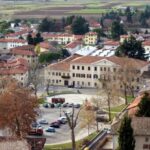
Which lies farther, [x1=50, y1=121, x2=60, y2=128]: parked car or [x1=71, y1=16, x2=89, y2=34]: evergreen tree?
[x1=71, y1=16, x2=89, y2=34]: evergreen tree

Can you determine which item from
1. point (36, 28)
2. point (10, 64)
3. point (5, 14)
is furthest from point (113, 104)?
point (5, 14)

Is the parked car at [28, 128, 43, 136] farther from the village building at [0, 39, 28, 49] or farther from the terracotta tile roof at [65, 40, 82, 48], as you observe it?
the village building at [0, 39, 28, 49]

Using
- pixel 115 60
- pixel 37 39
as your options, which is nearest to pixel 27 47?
pixel 37 39

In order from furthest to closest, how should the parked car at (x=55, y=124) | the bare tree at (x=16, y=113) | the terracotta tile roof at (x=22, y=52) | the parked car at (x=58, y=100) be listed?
the terracotta tile roof at (x=22, y=52) → the parked car at (x=58, y=100) → the parked car at (x=55, y=124) → the bare tree at (x=16, y=113)

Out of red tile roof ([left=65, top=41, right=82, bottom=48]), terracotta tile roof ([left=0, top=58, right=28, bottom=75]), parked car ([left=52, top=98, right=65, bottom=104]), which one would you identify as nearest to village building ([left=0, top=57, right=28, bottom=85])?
terracotta tile roof ([left=0, top=58, right=28, bottom=75])

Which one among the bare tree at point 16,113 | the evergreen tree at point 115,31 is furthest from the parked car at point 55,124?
the evergreen tree at point 115,31

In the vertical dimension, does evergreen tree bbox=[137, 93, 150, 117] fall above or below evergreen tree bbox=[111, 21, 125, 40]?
above

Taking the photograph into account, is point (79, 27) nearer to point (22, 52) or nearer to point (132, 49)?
point (22, 52)

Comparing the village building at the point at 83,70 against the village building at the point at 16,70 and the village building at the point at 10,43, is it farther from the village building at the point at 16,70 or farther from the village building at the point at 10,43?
the village building at the point at 10,43

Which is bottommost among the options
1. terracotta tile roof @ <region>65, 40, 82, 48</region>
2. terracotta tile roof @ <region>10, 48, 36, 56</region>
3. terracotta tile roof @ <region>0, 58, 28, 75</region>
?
terracotta tile roof @ <region>65, 40, 82, 48</region>

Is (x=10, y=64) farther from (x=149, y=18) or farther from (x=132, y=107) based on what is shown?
(x=149, y=18)
